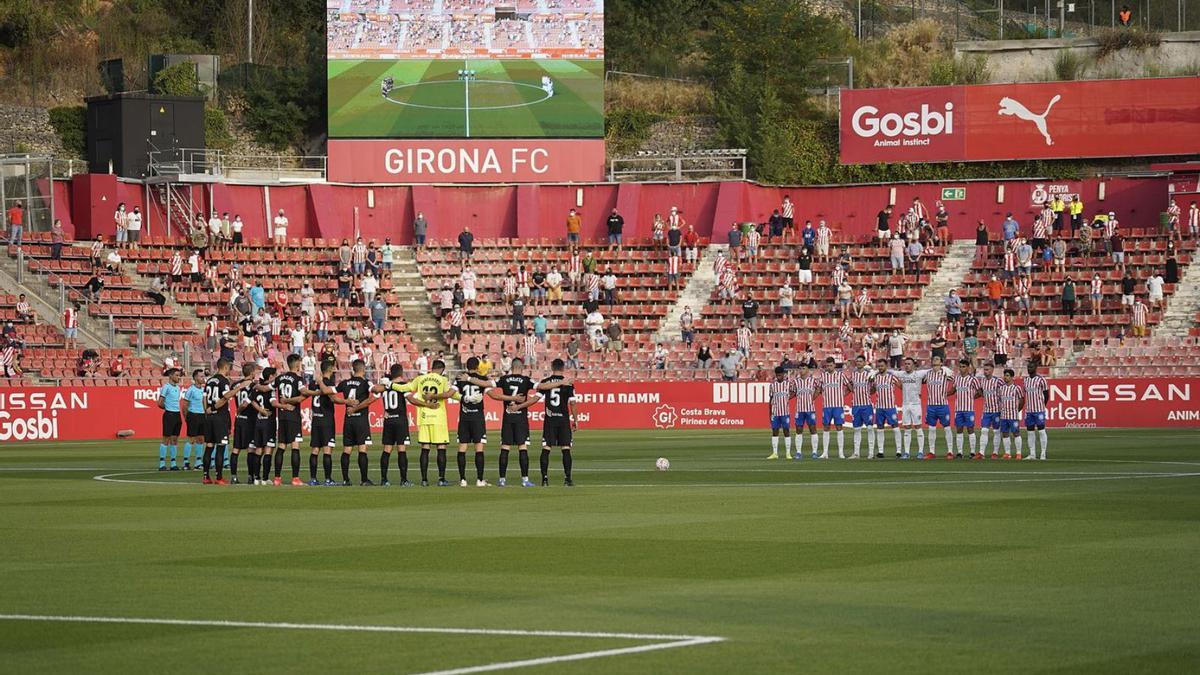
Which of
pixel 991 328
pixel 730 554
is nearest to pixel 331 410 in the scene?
pixel 730 554

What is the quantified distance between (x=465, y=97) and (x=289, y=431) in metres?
35.8

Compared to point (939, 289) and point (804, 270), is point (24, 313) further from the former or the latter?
point (939, 289)

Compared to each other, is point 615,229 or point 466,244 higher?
point 615,229

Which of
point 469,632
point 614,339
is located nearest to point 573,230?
point 614,339

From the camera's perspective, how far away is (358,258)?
59375mm

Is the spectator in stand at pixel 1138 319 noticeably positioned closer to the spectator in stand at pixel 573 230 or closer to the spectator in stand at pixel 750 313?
the spectator in stand at pixel 750 313

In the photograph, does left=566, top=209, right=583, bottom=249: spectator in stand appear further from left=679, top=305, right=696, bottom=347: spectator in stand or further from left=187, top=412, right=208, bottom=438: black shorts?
left=187, top=412, right=208, bottom=438: black shorts

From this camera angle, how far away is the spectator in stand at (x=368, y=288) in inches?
2279

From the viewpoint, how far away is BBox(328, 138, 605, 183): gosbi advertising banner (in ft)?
209

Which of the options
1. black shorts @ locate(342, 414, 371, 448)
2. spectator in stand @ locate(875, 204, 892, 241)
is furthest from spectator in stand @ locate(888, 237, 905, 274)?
black shorts @ locate(342, 414, 371, 448)

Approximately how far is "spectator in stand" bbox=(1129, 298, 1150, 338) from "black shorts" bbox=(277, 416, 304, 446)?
32.2 m

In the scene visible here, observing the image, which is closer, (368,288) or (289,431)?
(289,431)

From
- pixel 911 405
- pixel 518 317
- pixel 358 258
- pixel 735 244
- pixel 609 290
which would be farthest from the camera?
pixel 735 244

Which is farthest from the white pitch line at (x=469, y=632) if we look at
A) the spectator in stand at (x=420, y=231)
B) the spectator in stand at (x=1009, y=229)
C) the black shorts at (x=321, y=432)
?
the spectator in stand at (x=420, y=231)
